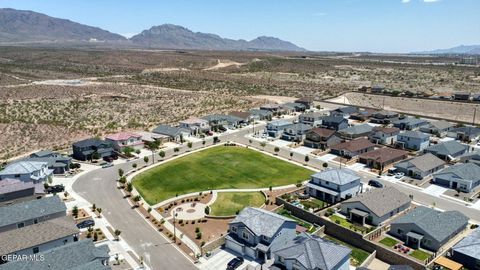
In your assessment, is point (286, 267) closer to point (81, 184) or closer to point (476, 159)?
point (81, 184)

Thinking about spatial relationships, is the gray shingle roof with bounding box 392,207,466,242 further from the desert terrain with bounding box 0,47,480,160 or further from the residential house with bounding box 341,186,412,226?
the desert terrain with bounding box 0,47,480,160

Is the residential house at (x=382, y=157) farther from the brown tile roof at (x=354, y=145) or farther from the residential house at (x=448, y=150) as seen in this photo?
the residential house at (x=448, y=150)

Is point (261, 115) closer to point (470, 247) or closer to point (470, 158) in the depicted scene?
point (470, 158)

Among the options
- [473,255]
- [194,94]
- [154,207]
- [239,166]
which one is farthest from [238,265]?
[194,94]

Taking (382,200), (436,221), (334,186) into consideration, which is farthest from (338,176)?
(436,221)

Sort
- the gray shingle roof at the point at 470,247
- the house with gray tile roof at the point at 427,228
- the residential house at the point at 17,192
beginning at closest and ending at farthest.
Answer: the gray shingle roof at the point at 470,247
the house with gray tile roof at the point at 427,228
the residential house at the point at 17,192

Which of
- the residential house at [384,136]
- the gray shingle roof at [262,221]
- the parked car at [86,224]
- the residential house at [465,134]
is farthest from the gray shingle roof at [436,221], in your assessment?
the residential house at [465,134]

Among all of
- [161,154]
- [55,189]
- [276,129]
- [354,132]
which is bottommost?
[55,189]
